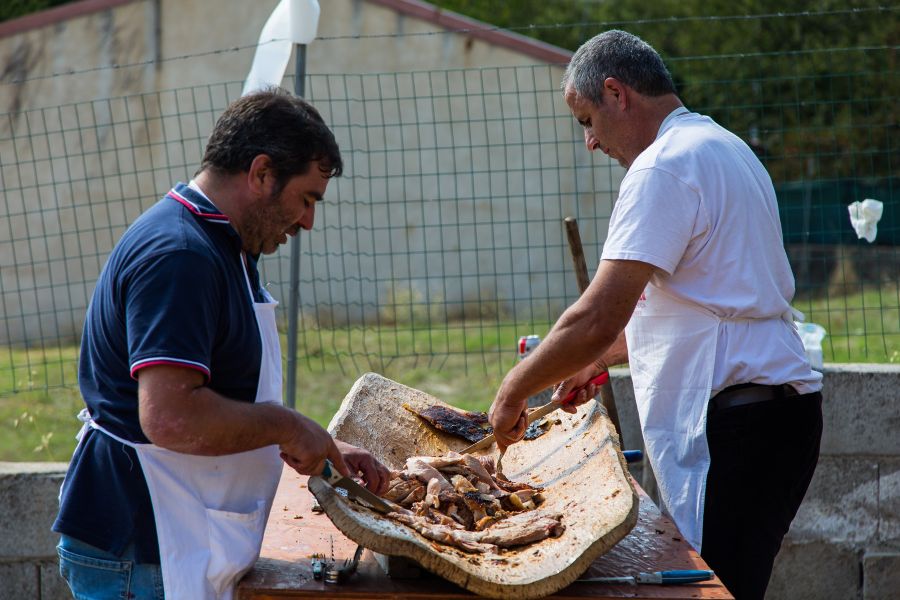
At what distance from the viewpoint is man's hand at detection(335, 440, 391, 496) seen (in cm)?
271

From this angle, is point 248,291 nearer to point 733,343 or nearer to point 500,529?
point 500,529

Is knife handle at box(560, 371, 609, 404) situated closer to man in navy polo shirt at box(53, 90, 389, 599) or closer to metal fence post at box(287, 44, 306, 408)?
man in navy polo shirt at box(53, 90, 389, 599)

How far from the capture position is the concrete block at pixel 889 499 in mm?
4641

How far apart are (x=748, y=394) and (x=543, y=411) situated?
2.50ft

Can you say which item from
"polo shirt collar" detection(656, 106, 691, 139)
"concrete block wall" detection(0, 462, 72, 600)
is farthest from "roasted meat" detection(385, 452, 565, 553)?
"concrete block wall" detection(0, 462, 72, 600)

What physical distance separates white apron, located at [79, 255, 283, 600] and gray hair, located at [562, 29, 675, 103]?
4.12 feet

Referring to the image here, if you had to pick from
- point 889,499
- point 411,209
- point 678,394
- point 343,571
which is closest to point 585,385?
point 678,394

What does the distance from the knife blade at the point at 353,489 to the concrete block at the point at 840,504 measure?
2.82 meters

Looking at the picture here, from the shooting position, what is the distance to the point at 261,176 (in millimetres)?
2422

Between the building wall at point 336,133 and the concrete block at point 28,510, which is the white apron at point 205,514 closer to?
the concrete block at point 28,510

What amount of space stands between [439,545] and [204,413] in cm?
65

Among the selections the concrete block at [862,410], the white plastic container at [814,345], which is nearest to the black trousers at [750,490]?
the white plastic container at [814,345]

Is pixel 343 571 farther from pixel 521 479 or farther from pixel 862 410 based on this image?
pixel 862 410

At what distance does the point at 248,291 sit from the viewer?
2445 millimetres
